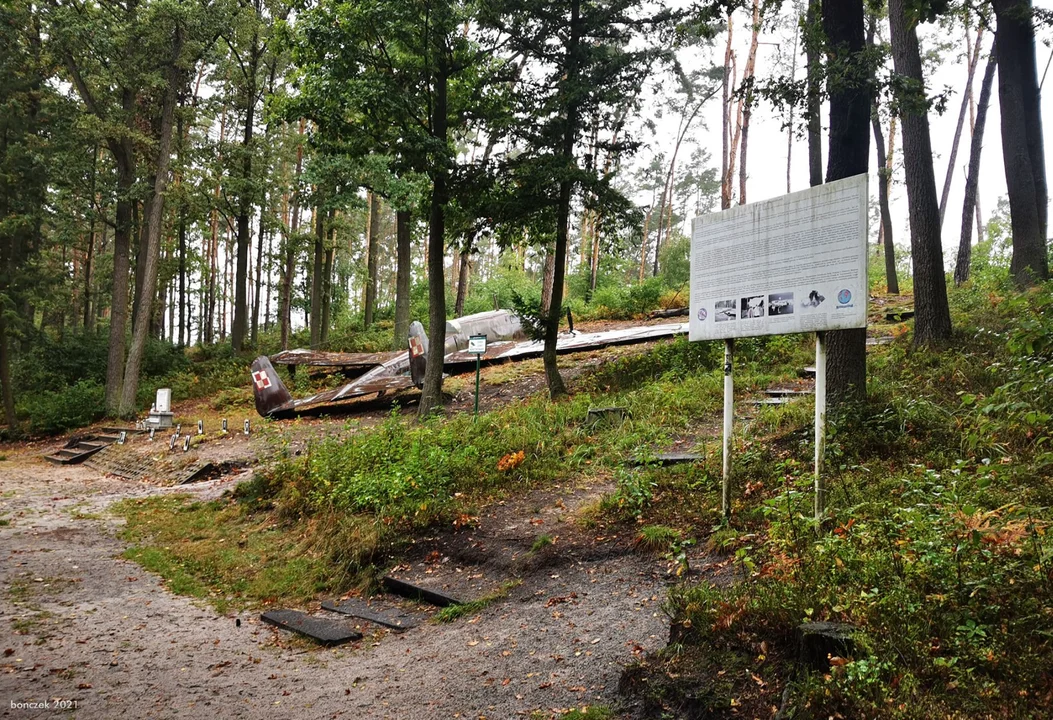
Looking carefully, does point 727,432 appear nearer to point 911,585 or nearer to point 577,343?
point 911,585

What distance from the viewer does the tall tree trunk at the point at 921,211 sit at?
10.1 metres

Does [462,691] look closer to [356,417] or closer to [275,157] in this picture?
[356,417]

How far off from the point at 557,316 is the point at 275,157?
57.9 ft

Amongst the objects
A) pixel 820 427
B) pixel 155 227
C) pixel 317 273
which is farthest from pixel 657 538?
pixel 317 273

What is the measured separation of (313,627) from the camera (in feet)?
20.7

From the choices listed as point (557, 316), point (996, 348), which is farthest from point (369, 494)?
point (996, 348)

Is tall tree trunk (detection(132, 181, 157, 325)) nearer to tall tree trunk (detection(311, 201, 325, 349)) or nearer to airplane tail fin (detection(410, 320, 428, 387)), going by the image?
tall tree trunk (detection(311, 201, 325, 349))

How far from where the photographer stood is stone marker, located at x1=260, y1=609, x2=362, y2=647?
604cm

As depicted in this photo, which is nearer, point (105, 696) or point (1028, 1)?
point (105, 696)

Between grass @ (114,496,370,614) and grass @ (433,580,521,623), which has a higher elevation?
grass @ (433,580,521,623)

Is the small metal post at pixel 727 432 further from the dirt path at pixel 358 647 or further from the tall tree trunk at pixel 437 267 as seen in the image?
→ the tall tree trunk at pixel 437 267

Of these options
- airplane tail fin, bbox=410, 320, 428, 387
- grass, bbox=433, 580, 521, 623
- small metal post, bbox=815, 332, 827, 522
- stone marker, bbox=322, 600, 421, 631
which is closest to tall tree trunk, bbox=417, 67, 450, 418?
airplane tail fin, bbox=410, 320, 428, 387

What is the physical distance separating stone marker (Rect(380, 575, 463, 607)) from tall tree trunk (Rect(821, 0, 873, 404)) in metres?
5.09

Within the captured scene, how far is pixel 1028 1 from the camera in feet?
36.0
